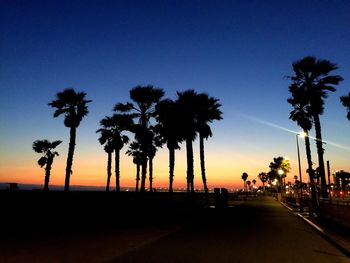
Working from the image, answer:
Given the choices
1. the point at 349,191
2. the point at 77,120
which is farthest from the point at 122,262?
the point at 77,120

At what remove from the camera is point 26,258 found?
9508mm

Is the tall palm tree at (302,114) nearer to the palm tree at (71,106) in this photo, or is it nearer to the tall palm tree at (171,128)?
the tall palm tree at (171,128)

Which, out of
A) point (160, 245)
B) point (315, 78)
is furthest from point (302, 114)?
point (160, 245)

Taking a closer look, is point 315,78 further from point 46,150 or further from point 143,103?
point 46,150

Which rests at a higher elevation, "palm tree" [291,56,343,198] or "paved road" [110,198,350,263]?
"palm tree" [291,56,343,198]

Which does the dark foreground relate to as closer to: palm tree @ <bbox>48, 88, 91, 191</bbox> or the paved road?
the paved road

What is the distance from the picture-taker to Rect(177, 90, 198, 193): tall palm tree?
44709 millimetres

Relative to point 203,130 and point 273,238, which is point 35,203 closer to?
point 273,238

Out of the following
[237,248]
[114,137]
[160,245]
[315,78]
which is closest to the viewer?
[237,248]

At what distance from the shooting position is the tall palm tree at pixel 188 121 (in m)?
44.7

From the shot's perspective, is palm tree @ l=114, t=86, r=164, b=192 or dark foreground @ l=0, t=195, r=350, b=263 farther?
palm tree @ l=114, t=86, r=164, b=192

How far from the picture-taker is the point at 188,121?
45.2m

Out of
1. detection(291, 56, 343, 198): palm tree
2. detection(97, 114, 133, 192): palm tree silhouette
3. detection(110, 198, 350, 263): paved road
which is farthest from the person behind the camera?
detection(97, 114, 133, 192): palm tree silhouette

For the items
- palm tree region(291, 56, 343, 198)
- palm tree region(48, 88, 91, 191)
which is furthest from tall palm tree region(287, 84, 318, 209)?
palm tree region(48, 88, 91, 191)
